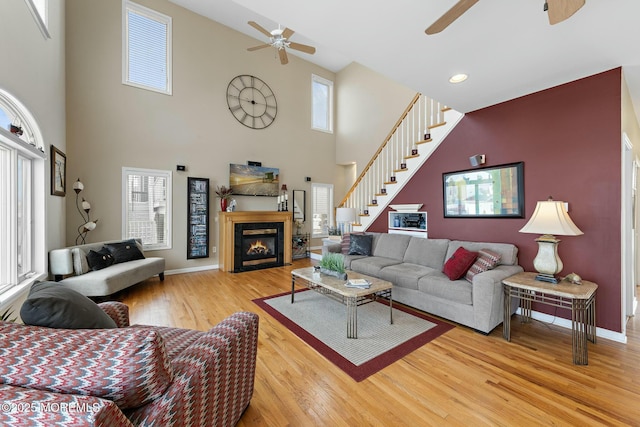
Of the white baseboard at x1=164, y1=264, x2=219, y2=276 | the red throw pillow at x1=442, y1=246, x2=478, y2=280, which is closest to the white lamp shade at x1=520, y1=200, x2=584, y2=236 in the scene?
the red throw pillow at x1=442, y1=246, x2=478, y2=280

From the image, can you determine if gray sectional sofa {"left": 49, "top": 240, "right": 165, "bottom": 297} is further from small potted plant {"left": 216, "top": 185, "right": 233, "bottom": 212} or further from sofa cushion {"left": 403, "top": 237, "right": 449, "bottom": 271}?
sofa cushion {"left": 403, "top": 237, "right": 449, "bottom": 271}

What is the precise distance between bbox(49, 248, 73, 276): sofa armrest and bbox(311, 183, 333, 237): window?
199 inches

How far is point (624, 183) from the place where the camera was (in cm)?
268

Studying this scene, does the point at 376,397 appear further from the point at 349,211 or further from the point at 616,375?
the point at 349,211

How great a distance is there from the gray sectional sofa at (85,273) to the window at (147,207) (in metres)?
0.93

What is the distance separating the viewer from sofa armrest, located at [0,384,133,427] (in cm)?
70

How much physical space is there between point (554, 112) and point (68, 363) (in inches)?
177

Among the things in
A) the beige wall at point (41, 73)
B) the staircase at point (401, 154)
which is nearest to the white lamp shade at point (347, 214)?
the staircase at point (401, 154)

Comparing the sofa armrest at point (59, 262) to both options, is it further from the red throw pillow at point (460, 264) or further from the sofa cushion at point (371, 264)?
the red throw pillow at point (460, 264)

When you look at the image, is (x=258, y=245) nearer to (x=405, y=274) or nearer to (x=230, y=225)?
(x=230, y=225)

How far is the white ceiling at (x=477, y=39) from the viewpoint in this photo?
6.26 feet

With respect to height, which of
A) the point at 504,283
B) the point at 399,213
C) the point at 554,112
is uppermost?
the point at 554,112

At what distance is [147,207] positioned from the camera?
509 centimetres

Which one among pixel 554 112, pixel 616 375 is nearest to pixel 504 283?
pixel 616 375
